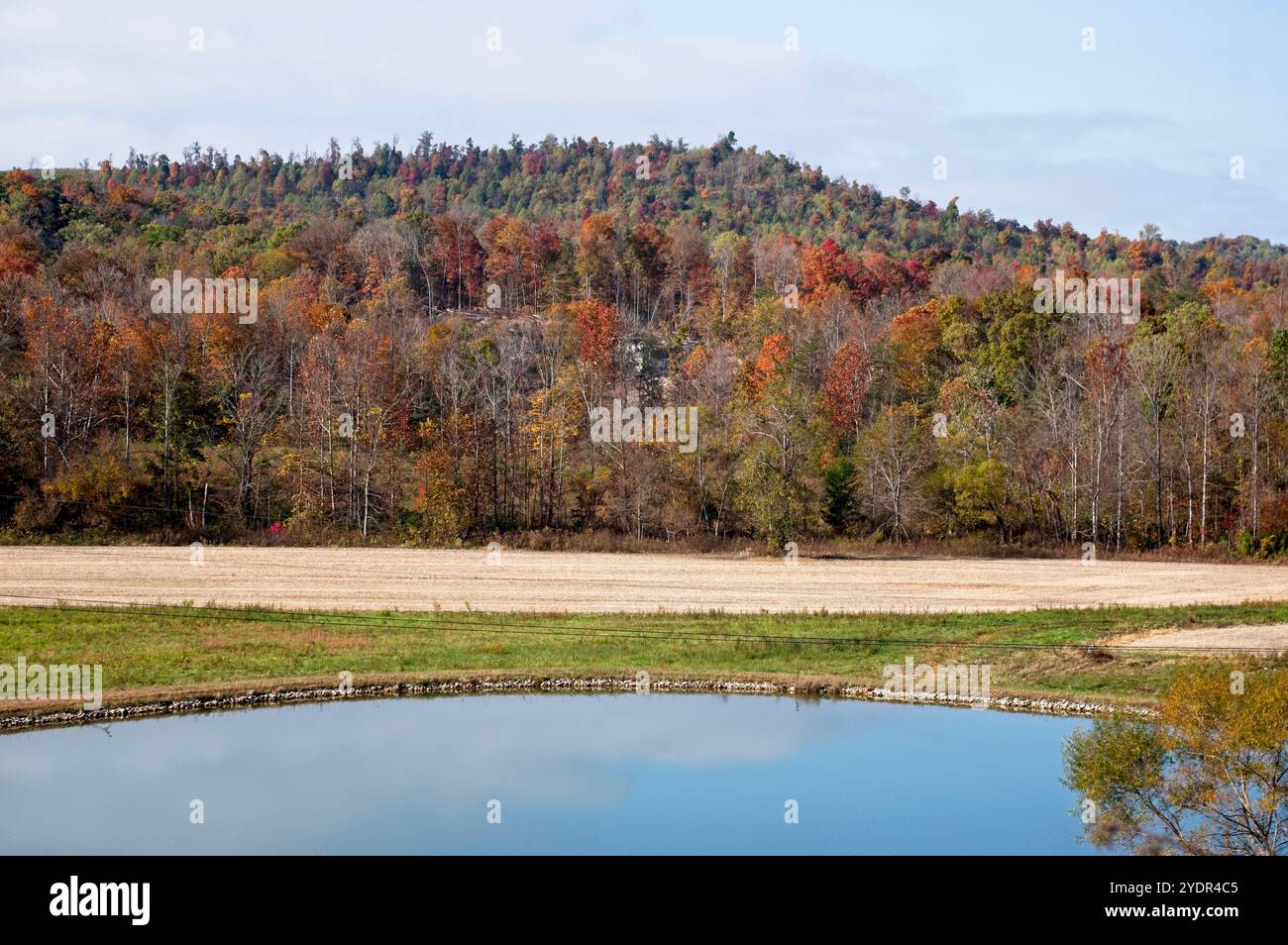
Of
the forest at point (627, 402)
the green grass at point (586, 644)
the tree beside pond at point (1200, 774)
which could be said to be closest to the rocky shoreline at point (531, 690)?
the green grass at point (586, 644)

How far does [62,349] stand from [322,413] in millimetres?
12757

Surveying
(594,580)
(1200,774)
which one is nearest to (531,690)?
(594,580)

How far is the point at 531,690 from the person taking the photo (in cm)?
3412

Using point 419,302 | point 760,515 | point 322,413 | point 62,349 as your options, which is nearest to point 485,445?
point 322,413

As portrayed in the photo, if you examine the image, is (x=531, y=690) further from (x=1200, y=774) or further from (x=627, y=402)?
(x=627, y=402)

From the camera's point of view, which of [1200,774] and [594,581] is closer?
[1200,774]

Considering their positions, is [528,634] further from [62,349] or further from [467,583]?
[62,349]

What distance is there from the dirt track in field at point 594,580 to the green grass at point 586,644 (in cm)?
221

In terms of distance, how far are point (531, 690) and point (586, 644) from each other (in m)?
4.41

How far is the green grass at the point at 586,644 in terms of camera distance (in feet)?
112

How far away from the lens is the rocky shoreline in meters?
30.4

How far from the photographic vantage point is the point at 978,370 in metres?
77.1

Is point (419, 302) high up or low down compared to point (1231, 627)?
up

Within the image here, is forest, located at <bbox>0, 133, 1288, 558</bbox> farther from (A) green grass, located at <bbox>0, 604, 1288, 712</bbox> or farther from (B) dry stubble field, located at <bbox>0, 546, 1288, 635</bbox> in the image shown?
(A) green grass, located at <bbox>0, 604, 1288, 712</bbox>
